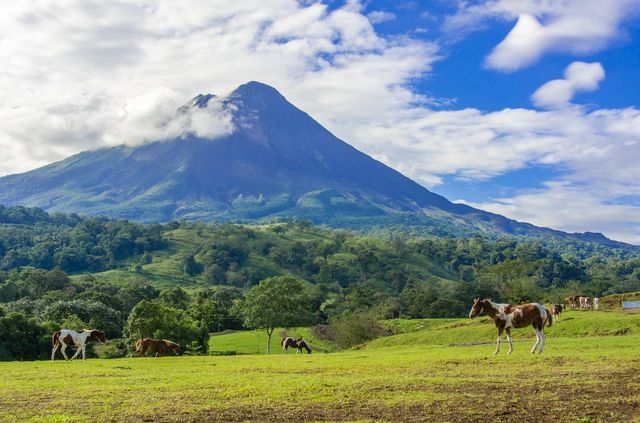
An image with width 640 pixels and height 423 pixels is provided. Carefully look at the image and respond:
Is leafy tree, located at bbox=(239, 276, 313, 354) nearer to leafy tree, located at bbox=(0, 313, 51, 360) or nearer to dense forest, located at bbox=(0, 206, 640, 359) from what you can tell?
dense forest, located at bbox=(0, 206, 640, 359)

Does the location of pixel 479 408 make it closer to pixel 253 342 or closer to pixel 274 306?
pixel 274 306

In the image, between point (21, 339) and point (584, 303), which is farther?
point (584, 303)

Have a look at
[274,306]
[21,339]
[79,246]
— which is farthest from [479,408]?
[79,246]

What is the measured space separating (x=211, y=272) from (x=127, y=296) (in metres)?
62.5

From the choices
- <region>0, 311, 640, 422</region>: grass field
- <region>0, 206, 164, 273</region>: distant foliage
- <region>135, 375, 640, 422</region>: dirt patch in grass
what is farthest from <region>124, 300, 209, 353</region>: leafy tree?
<region>0, 206, 164, 273</region>: distant foliage

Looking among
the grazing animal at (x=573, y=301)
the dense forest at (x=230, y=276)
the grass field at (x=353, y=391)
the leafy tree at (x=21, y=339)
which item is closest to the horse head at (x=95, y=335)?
the grass field at (x=353, y=391)

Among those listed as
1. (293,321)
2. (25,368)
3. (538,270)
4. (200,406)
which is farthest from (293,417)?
(538,270)

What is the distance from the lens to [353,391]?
1373 centimetres

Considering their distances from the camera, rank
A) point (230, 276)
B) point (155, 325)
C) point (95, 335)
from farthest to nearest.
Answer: point (230, 276) → point (155, 325) → point (95, 335)

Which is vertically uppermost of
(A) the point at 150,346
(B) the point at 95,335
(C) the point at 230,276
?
(C) the point at 230,276

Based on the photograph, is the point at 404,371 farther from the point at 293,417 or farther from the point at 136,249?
the point at 136,249

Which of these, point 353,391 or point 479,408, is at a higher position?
point 479,408

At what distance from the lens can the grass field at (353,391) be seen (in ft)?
36.8

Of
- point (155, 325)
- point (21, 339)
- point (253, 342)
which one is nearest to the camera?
point (21, 339)
